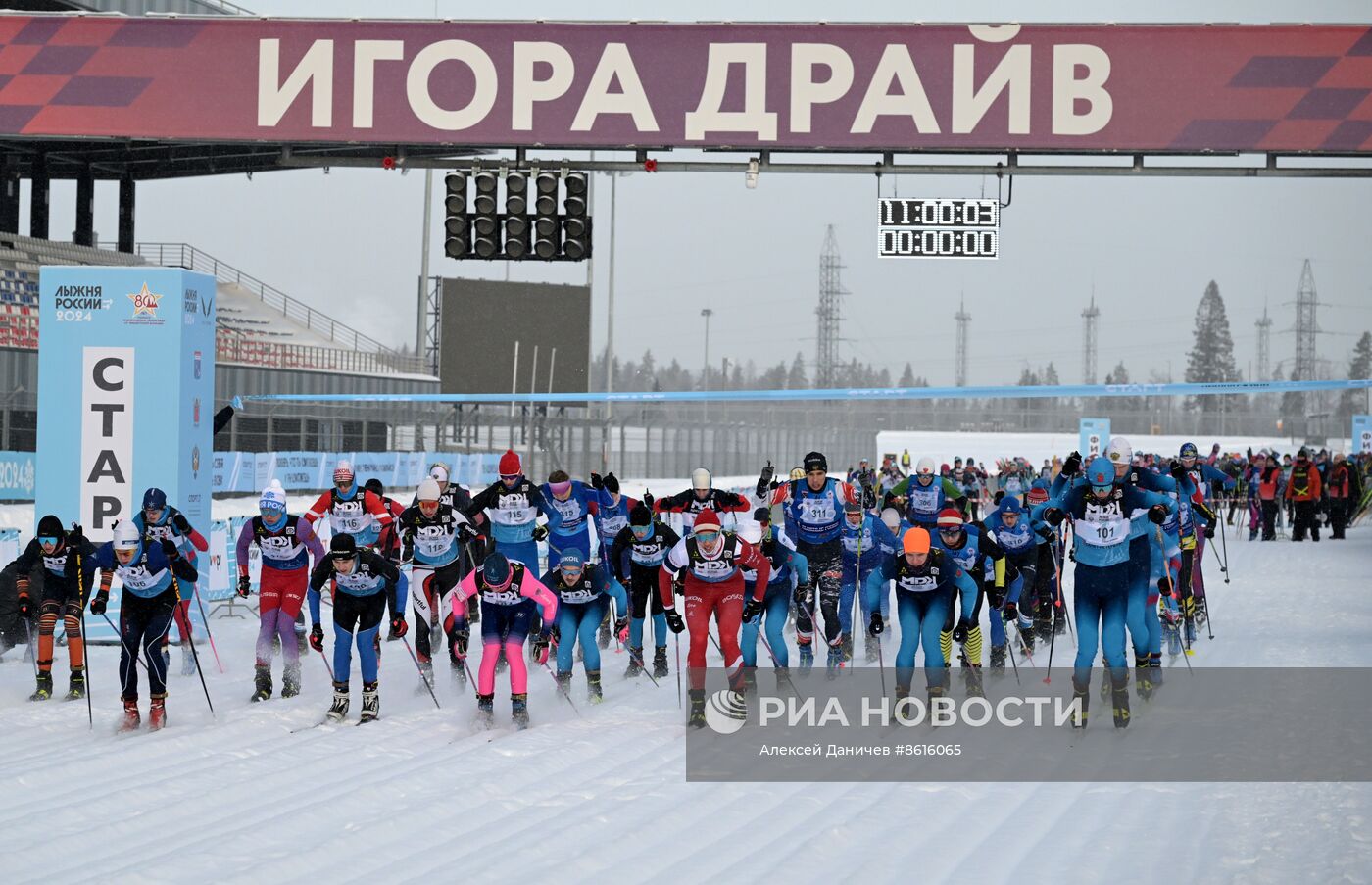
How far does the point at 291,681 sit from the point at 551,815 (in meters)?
4.60

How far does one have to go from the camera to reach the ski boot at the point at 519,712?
9.75 meters

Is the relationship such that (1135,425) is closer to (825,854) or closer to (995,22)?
(995,22)

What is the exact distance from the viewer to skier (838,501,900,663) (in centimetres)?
1286

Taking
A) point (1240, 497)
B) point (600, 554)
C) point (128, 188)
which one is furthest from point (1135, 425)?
point (600, 554)

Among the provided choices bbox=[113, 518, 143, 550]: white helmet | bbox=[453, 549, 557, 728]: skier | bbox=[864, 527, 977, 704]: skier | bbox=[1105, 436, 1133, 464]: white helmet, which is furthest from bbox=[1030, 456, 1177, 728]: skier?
bbox=[113, 518, 143, 550]: white helmet

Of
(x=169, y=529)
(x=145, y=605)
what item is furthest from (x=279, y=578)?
(x=145, y=605)

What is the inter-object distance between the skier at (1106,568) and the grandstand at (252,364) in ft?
72.9

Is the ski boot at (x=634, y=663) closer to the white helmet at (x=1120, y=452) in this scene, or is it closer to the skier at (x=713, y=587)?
the skier at (x=713, y=587)

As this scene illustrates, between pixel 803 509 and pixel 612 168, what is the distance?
495 cm

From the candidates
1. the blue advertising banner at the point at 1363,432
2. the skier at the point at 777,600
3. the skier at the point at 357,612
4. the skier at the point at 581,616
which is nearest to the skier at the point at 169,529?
the skier at the point at 357,612

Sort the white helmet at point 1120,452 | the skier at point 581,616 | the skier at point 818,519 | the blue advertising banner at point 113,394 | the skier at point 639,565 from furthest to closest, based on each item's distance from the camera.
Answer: the blue advertising banner at point 113,394 → the skier at point 818,519 → the skier at point 639,565 → the skier at point 581,616 → the white helmet at point 1120,452

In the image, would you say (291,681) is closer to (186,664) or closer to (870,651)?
(186,664)

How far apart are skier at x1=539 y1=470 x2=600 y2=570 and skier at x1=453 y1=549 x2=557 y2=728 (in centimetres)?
225

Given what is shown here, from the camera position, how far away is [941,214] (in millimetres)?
14492
